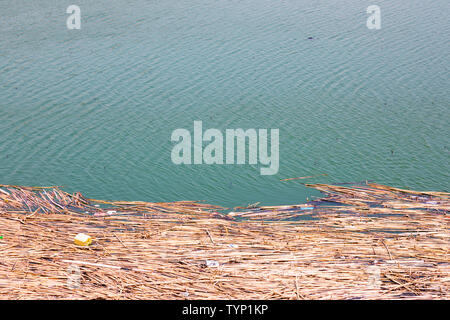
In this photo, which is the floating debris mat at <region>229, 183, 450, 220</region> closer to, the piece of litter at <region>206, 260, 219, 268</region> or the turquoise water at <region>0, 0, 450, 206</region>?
the turquoise water at <region>0, 0, 450, 206</region>

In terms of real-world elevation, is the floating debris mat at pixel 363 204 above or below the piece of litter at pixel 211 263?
above

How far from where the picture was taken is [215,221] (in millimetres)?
8633

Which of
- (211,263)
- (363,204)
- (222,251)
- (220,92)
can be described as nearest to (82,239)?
(211,263)

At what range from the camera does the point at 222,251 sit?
757 centimetres

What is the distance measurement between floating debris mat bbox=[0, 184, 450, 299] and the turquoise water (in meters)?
1.30

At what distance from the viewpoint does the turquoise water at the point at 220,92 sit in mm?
11000

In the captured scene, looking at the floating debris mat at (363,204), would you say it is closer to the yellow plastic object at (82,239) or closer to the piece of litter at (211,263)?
the piece of litter at (211,263)

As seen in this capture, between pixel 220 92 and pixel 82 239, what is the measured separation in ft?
25.4

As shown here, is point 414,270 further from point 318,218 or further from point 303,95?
point 303,95

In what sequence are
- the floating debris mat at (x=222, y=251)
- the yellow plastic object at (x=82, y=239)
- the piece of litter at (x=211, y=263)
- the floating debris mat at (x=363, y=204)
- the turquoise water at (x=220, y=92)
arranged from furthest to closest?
the turquoise water at (x=220, y=92) < the floating debris mat at (x=363, y=204) < the yellow plastic object at (x=82, y=239) < the piece of litter at (x=211, y=263) < the floating debris mat at (x=222, y=251)

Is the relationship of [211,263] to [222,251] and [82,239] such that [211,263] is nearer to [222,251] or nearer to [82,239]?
[222,251]

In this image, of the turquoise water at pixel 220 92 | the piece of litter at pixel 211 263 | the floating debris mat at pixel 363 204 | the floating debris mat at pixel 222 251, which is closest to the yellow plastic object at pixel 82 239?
the floating debris mat at pixel 222 251

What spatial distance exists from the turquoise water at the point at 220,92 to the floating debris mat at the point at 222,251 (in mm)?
1295

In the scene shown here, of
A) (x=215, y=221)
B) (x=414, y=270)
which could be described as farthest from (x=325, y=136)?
(x=414, y=270)
